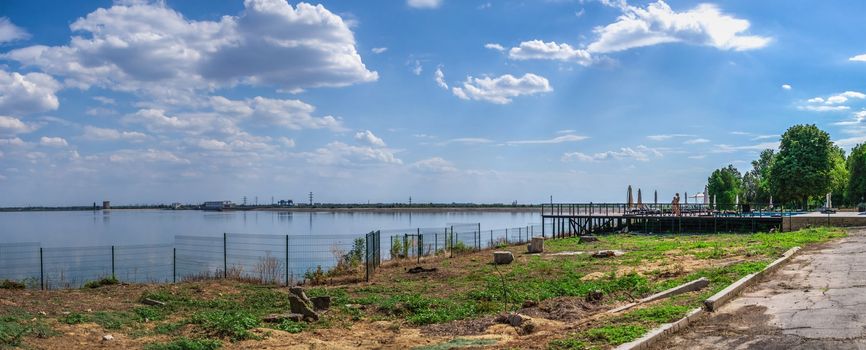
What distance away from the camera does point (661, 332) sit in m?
10.6

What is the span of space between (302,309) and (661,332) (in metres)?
7.31

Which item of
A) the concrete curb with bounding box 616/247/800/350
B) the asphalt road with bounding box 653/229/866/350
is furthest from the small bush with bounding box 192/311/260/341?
the asphalt road with bounding box 653/229/866/350

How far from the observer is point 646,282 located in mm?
17656

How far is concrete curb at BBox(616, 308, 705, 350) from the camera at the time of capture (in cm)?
977

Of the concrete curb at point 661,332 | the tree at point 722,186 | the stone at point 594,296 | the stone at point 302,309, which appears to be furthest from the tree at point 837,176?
the stone at point 302,309

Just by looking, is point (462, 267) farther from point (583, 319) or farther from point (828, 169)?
point (828, 169)

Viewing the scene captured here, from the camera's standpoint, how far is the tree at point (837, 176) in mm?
60766

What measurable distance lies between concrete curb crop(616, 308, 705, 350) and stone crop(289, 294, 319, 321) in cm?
672

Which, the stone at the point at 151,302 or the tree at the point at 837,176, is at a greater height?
the tree at the point at 837,176

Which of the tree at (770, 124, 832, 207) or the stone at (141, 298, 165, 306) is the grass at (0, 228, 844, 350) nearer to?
the stone at (141, 298, 165, 306)

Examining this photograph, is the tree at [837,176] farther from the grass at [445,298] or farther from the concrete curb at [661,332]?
the concrete curb at [661,332]

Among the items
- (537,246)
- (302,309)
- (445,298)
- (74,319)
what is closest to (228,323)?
(302,309)

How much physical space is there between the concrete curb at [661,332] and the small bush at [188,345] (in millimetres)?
6540

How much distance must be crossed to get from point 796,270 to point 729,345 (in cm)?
984
